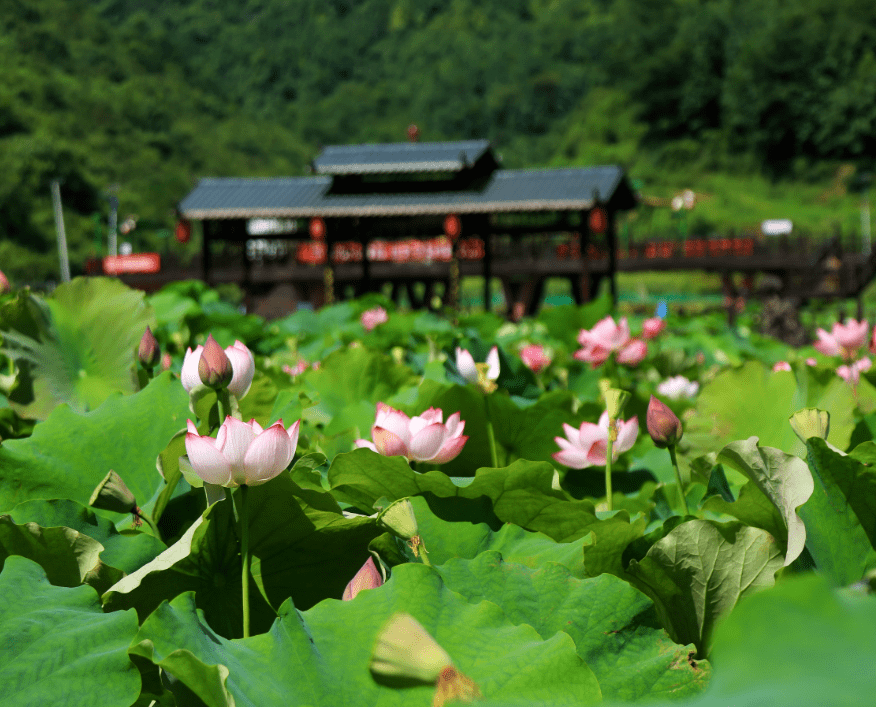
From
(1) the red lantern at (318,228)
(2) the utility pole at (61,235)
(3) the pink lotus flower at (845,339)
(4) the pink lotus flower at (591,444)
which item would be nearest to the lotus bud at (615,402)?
(4) the pink lotus flower at (591,444)

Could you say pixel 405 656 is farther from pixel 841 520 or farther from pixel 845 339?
pixel 845 339

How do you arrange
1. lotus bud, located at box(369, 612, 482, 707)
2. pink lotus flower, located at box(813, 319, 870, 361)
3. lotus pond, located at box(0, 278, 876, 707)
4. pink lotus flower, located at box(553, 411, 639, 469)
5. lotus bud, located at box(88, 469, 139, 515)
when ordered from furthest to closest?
1. pink lotus flower, located at box(813, 319, 870, 361)
2. pink lotus flower, located at box(553, 411, 639, 469)
3. lotus bud, located at box(88, 469, 139, 515)
4. lotus pond, located at box(0, 278, 876, 707)
5. lotus bud, located at box(369, 612, 482, 707)

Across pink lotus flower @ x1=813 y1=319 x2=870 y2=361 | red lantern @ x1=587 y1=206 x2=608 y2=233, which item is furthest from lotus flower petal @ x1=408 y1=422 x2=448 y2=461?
red lantern @ x1=587 y1=206 x2=608 y2=233

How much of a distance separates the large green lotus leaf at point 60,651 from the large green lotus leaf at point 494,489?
0.33 m

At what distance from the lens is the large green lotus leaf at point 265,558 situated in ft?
2.74

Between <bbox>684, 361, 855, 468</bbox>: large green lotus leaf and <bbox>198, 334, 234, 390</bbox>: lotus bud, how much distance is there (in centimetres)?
89

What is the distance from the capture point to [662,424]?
107cm

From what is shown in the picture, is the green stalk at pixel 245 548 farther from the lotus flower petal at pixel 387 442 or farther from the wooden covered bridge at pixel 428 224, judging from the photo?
the wooden covered bridge at pixel 428 224

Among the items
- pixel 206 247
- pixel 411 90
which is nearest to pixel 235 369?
pixel 206 247

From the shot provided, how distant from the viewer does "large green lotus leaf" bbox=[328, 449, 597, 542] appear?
93 cm

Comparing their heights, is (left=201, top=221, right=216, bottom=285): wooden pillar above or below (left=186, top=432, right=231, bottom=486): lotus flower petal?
below

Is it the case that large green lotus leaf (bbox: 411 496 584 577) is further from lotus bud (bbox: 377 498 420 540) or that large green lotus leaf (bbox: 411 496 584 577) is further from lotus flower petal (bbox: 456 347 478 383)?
lotus flower petal (bbox: 456 347 478 383)

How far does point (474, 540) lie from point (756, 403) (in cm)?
89

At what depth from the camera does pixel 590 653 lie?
74 centimetres
